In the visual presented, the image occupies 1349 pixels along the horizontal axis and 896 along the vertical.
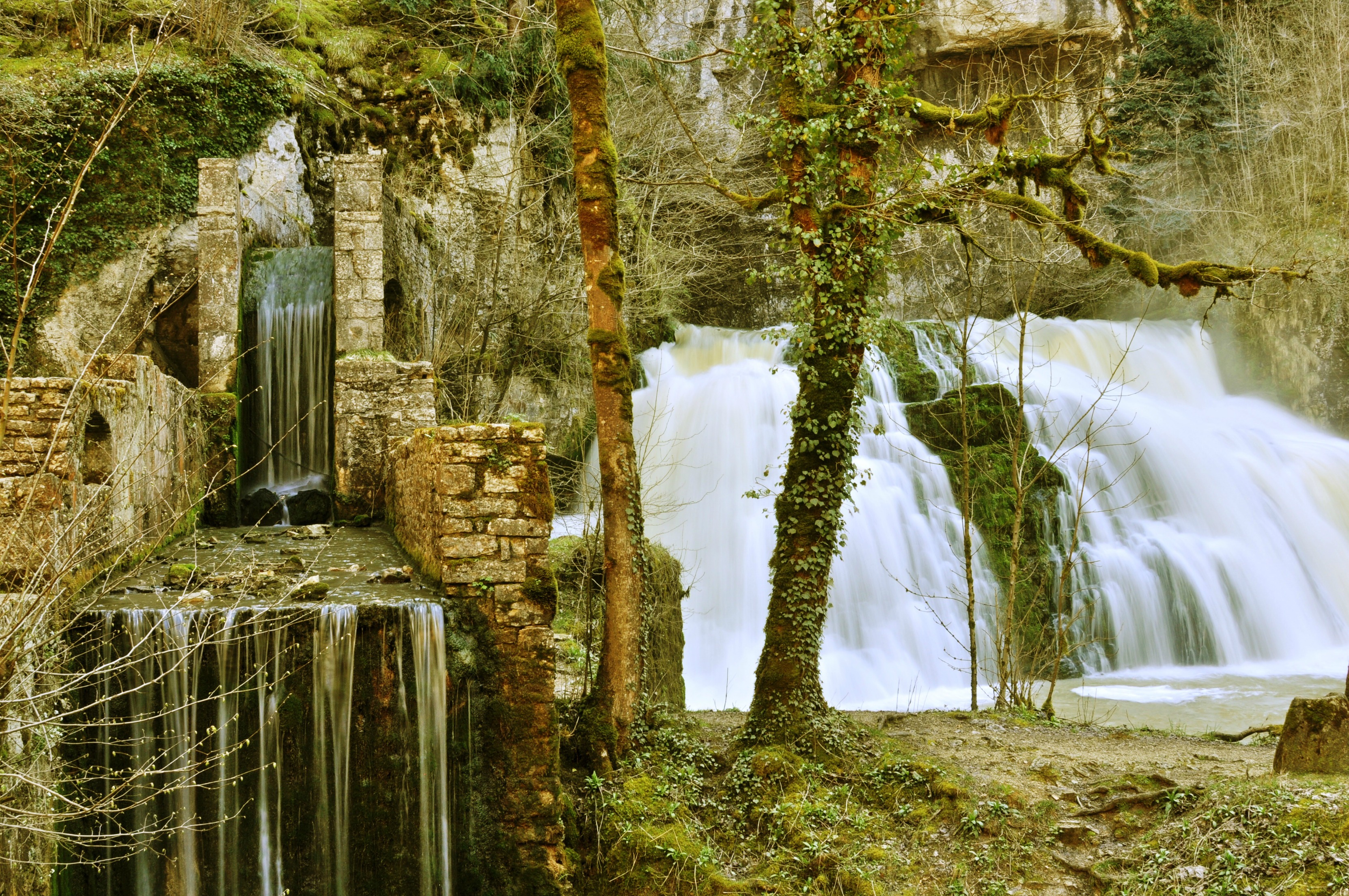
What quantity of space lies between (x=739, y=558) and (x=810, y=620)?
6.00 metres

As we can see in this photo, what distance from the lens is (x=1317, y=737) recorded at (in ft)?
17.7

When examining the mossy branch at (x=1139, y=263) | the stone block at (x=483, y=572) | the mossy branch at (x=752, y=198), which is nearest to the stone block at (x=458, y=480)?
the stone block at (x=483, y=572)

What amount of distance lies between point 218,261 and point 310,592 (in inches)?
232

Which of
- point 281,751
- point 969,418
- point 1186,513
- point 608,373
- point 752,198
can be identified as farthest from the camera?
point 1186,513

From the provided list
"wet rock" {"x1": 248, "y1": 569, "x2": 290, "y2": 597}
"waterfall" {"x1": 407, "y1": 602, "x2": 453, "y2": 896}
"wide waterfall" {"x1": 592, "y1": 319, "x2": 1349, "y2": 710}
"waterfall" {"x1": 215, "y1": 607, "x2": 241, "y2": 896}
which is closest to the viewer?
"waterfall" {"x1": 215, "y1": 607, "x2": 241, "y2": 896}

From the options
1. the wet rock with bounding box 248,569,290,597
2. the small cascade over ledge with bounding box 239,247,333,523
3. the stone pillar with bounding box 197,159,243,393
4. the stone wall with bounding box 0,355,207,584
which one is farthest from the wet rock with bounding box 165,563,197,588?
the stone pillar with bounding box 197,159,243,393

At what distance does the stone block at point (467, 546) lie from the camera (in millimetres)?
5680

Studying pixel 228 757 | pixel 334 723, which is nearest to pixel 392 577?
pixel 334 723

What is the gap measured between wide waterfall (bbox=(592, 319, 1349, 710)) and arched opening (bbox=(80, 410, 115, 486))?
5.40 m

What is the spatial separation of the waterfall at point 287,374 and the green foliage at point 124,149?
2.08 m

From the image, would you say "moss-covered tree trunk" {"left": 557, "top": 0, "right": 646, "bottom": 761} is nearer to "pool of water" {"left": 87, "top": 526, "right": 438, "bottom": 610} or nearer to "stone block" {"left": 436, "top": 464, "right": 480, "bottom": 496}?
"stone block" {"left": 436, "top": 464, "right": 480, "bottom": 496}

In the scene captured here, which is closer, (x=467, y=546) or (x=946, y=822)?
(x=467, y=546)

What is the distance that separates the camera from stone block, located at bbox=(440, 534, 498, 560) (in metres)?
5.68

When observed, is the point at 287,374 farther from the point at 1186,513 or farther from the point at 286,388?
the point at 1186,513
